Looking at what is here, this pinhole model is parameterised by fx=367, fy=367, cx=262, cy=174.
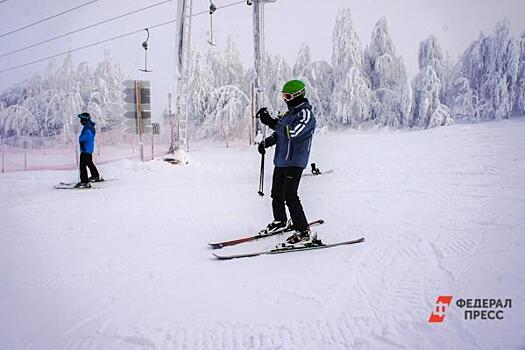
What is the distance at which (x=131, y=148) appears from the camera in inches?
629

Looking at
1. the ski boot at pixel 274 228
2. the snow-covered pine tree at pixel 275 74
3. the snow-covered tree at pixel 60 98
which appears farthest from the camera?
the snow-covered pine tree at pixel 275 74

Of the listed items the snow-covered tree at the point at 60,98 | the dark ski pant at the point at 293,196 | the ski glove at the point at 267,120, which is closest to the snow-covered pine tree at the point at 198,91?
the snow-covered tree at the point at 60,98

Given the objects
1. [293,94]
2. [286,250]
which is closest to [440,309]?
[286,250]

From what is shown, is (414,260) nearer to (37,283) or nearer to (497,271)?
(497,271)

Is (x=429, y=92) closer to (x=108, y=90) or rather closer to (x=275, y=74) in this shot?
(x=275, y=74)

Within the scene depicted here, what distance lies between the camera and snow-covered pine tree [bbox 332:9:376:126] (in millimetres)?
17031

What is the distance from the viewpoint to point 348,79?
1739 cm

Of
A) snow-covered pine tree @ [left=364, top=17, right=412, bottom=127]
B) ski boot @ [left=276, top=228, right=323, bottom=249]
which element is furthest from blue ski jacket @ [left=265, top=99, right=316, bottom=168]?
snow-covered pine tree @ [left=364, top=17, right=412, bottom=127]

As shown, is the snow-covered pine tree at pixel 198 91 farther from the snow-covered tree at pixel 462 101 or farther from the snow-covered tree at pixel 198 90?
the snow-covered tree at pixel 462 101

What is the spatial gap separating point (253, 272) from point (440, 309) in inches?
50.5

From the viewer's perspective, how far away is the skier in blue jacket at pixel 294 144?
335cm

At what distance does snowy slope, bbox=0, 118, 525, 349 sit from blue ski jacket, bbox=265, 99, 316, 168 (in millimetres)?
857

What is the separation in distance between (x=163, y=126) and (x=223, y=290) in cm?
1469

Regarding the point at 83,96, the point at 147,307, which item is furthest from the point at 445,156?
the point at 83,96
